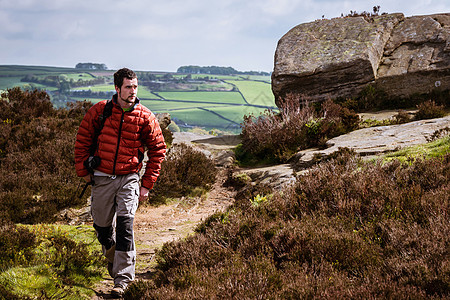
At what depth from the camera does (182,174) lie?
9570 mm

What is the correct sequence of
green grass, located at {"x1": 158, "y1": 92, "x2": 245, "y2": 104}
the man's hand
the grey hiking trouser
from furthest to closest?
green grass, located at {"x1": 158, "y1": 92, "x2": 245, "y2": 104} < the man's hand < the grey hiking trouser

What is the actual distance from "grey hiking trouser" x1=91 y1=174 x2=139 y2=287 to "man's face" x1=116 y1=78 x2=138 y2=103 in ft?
3.02

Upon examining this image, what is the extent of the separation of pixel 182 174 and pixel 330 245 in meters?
6.43

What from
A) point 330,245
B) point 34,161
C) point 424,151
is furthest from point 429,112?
point 34,161

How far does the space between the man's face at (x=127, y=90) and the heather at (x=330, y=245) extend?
77.9 inches

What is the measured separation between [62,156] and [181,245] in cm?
585

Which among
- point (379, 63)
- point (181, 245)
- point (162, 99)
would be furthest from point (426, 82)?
point (162, 99)

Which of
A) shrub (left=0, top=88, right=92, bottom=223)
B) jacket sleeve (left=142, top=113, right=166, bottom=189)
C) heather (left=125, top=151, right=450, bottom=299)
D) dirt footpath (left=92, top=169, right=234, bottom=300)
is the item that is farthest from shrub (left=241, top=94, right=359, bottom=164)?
jacket sleeve (left=142, top=113, right=166, bottom=189)

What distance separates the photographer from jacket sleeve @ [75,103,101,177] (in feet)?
13.4

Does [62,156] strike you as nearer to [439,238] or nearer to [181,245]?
[181,245]

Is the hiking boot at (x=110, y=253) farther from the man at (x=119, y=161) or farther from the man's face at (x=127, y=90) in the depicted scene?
the man's face at (x=127, y=90)

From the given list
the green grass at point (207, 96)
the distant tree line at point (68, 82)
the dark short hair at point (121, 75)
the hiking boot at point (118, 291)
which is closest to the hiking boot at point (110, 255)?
the hiking boot at point (118, 291)

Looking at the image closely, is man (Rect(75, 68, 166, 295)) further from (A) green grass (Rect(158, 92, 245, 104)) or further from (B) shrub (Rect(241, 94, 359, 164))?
(A) green grass (Rect(158, 92, 245, 104))

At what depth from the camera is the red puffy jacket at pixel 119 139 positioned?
13.2ft
